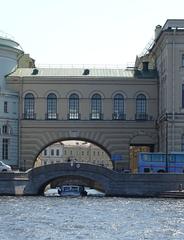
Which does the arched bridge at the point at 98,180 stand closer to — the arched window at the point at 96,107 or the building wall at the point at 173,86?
the building wall at the point at 173,86

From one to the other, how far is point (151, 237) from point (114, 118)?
175ft

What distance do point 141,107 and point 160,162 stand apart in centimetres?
1092

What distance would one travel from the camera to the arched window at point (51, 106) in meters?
101

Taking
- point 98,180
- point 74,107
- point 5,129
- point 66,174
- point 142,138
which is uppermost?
point 74,107

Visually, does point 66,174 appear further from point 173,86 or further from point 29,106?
point 173,86

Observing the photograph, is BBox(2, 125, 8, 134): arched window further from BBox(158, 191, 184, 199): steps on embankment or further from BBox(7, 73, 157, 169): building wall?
BBox(158, 191, 184, 199): steps on embankment

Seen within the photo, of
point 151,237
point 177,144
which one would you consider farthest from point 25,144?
point 151,237

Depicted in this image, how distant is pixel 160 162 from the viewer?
91688 mm

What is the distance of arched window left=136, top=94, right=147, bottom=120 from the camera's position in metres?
101

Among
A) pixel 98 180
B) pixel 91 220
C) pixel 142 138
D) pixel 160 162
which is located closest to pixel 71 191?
pixel 98 180

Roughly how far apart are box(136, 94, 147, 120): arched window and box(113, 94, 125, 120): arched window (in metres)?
1.63

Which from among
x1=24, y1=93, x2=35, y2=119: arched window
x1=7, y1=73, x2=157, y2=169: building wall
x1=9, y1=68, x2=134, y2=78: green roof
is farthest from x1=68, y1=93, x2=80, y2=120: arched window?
x1=24, y1=93, x2=35, y2=119: arched window

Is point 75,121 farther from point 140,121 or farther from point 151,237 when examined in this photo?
point 151,237

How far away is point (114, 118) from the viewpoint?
10069cm
